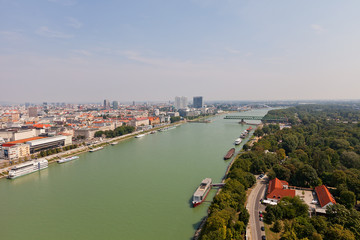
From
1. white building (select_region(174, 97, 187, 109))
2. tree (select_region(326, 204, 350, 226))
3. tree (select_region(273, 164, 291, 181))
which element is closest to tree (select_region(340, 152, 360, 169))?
tree (select_region(273, 164, 291, 181))

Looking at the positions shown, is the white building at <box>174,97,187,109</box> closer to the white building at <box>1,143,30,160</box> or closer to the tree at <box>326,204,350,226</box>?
the white building at <box>1,143,30,160</box>

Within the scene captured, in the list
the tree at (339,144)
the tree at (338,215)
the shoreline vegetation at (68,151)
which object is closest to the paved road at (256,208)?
the tree at (338,215)

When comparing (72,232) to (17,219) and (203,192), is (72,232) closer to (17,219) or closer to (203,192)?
(17,219)

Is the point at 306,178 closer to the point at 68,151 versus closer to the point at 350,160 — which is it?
the point at 350,160

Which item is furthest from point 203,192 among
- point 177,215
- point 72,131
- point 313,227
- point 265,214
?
point 72,131

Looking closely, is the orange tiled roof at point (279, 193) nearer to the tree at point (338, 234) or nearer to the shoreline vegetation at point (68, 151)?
the tree at point (338, 234)

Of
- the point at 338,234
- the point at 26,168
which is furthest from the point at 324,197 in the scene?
the point at 26,168

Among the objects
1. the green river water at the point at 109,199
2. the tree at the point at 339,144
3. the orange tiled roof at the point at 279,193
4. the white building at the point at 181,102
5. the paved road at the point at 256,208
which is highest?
the white building at the point at 181,102
